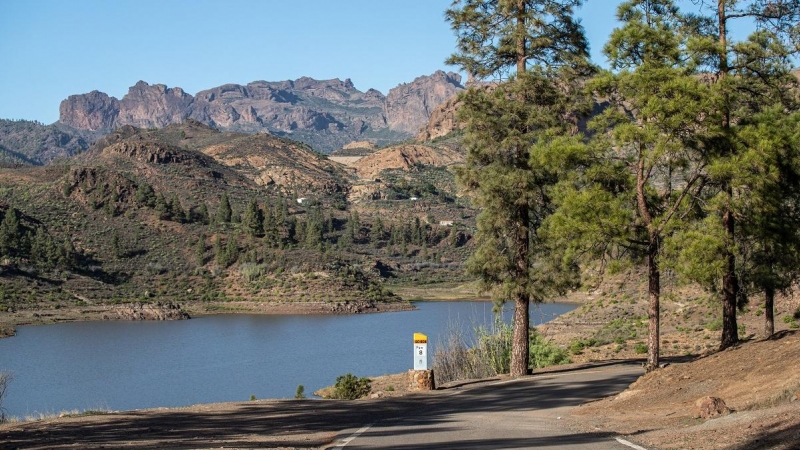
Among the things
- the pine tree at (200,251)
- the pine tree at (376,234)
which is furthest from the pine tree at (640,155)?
the pine tree at (376,234)

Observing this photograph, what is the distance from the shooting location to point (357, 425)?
1427 centimetres

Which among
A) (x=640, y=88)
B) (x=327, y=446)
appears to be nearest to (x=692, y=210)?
(x=640, y=88)

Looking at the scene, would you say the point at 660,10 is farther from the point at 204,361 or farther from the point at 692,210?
the point at 204,361

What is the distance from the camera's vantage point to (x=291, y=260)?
95188 mm

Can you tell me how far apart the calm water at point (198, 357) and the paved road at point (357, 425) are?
24.5ft

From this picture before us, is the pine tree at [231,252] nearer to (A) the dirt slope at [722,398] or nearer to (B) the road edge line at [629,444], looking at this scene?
(A) the dirt slope at [722,398]

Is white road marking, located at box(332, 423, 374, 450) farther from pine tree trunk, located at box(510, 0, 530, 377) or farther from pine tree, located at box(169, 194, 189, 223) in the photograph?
pine tree, located at box(169, 194, 189, 223)

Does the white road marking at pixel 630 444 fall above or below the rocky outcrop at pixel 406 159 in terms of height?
below

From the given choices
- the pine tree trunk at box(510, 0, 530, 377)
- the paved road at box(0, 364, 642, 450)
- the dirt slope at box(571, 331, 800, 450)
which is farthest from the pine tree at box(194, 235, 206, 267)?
the dirt slope at box(571, 331, 800, 450)

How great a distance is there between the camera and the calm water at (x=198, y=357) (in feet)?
124

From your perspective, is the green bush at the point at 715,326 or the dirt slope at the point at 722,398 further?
the green bush at the point at 715,326

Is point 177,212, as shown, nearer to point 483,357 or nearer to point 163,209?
point 163,209

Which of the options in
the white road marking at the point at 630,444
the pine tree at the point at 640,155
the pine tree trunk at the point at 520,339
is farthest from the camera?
the pine tree trunk at the point at 520,339

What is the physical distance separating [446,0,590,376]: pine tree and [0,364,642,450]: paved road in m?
3.63
